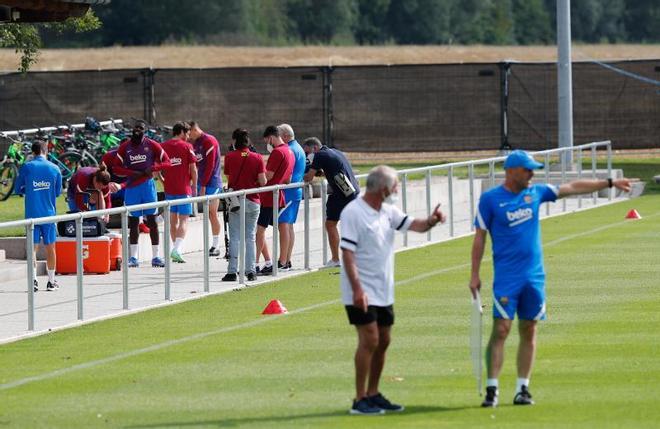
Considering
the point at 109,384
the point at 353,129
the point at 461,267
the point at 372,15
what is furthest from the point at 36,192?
the point at 372,15

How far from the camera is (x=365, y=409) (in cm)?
1095

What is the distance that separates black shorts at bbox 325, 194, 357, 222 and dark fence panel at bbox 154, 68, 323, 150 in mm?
21431

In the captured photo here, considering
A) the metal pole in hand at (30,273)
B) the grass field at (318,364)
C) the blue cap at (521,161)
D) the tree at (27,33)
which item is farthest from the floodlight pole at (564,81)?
the blue cap at (521,161)

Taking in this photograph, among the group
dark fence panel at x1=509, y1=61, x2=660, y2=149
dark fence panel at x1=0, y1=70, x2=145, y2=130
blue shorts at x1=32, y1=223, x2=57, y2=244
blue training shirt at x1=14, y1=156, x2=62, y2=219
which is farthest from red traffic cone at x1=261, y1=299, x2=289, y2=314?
dark fence panel at x1=509, y1=61, x2=660, y2=149

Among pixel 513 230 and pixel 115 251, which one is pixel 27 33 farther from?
pixel 513 230

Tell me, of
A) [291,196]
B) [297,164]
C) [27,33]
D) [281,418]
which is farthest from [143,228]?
[281,418]

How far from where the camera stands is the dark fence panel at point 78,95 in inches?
1607

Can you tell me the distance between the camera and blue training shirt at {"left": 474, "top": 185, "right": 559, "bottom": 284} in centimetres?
1112

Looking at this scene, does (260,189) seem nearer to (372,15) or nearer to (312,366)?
(312,366)

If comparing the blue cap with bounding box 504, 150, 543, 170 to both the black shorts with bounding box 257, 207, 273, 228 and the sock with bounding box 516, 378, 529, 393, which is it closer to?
the sock with bounding box 516, 378, 529, 393

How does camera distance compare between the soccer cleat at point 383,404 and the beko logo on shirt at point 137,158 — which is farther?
the beko logo on shirt at point 137,158

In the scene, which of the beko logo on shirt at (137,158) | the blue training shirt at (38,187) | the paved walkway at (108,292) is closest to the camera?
the paved walkway at (108,292)

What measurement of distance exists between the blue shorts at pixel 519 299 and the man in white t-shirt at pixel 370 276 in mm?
752

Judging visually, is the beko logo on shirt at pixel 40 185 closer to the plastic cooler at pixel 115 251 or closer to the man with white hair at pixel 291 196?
the plastic cooler at pixel 115 251
